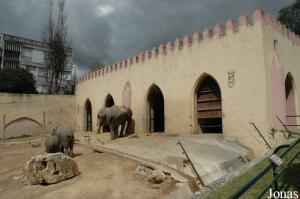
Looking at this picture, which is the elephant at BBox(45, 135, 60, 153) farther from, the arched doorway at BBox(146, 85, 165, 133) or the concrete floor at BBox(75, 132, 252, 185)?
the arched doorway at BBox(146, 85, 165, 133)

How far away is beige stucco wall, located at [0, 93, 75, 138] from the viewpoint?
19.1 meters

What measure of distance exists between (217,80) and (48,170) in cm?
783

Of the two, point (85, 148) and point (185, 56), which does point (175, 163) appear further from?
point (185, 56)

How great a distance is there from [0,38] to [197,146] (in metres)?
34.7

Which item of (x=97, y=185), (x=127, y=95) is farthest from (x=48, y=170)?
(x=127, y=95)

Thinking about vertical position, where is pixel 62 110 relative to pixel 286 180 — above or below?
above

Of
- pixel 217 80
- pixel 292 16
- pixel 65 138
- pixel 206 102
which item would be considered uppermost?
pixel 292 16

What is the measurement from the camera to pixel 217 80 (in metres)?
11.7

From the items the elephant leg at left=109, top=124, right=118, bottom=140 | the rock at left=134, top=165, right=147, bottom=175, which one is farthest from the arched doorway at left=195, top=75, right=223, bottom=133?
the rock at left=134, top=165, right=147, bottom=175

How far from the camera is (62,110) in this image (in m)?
21.7

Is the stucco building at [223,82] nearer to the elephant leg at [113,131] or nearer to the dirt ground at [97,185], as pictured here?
the elephant leg at [113,131]

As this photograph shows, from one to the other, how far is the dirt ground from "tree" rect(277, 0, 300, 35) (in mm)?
19668

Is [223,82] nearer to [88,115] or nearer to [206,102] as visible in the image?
[206,102]

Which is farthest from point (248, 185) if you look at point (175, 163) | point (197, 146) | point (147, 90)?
point (147, 90)
